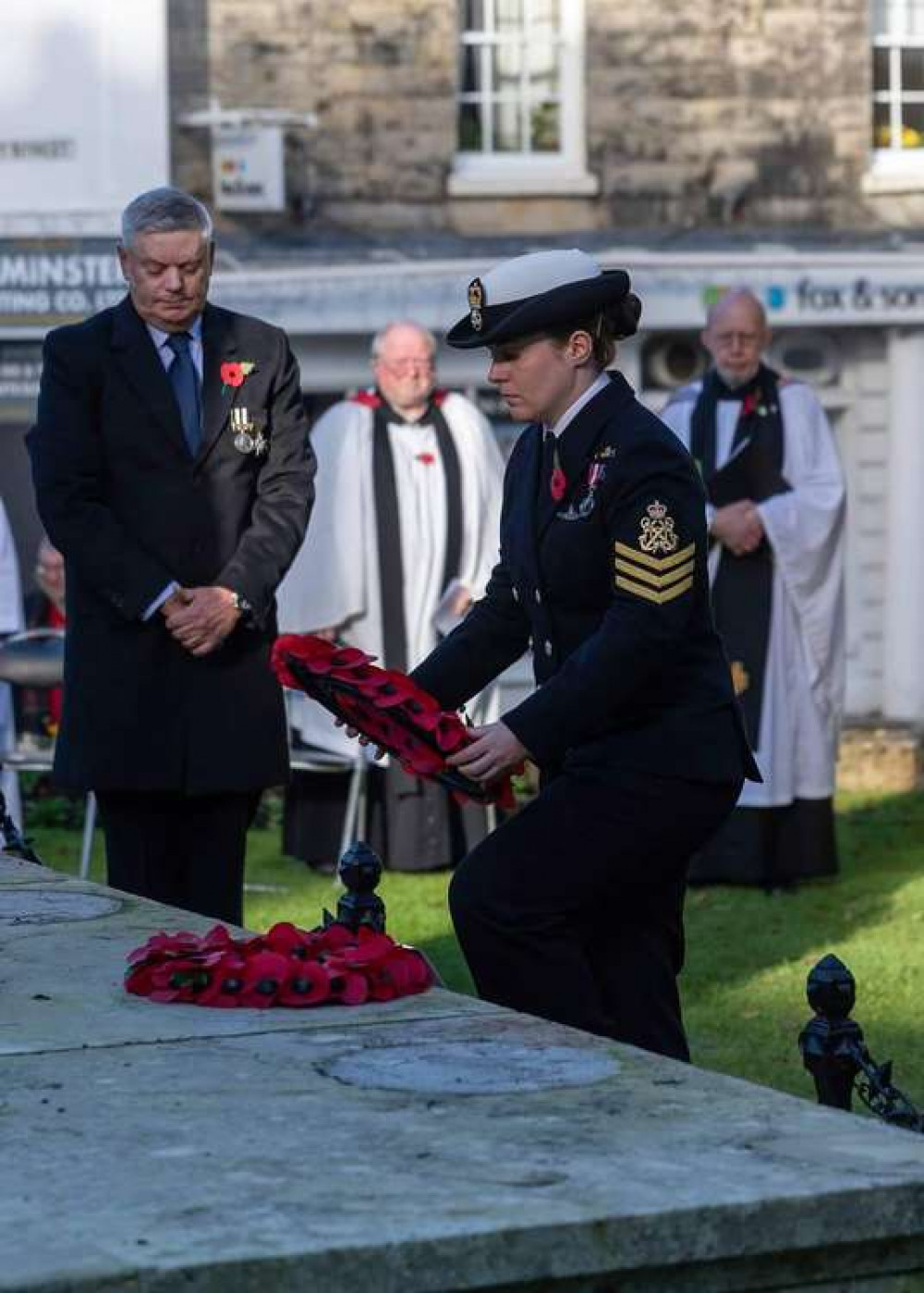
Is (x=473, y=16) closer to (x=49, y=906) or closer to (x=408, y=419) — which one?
(x=408, y=419)

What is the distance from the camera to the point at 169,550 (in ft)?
26.0

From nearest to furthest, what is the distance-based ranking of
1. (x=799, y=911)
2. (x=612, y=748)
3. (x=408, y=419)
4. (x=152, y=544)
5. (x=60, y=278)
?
(x=612, y=748) < (x=152, y=544) < (x=799, y=911) < (x=408, y=419) < (x=60, y=278)

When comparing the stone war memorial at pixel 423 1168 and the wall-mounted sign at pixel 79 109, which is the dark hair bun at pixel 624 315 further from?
the wall-mounted sign at pixel 79 109

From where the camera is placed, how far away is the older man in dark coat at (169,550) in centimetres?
Answer: 781

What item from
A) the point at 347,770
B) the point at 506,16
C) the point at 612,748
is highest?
the point at 506,16

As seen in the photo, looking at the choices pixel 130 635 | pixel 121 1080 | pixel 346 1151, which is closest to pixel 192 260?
pixel 130 635

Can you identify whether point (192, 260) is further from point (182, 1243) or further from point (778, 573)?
point (778, 573)

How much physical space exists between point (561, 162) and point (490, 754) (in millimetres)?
13984

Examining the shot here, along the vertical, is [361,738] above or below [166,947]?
above

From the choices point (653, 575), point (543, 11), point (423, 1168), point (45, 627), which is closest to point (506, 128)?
point (543, 11)

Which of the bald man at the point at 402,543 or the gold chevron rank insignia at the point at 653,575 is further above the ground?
the gold chevron rank insignia at the point at 653,575

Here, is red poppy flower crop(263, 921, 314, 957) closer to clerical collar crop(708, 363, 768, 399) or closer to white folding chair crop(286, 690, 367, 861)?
clerical collar crop(708, 363, 768, 399)

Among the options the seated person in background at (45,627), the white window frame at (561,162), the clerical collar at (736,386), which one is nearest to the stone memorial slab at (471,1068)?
the seated person in background at (45,627)

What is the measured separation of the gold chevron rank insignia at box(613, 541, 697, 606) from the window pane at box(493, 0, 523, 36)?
550 inches
